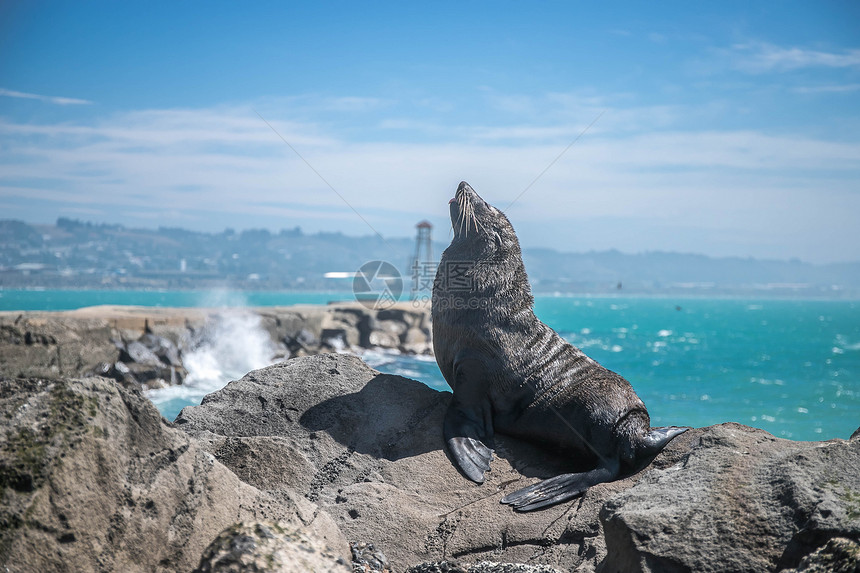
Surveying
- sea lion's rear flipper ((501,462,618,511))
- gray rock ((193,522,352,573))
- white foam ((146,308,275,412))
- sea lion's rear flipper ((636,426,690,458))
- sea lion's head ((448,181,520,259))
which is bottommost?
white foam ((146,308,275,412))

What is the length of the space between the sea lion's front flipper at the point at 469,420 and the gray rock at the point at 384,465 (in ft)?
0.35

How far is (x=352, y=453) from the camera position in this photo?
5105 mm

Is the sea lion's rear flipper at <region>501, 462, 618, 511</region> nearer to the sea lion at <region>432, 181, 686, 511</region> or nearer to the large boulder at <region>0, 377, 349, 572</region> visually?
the sea lion at <region>432, 181, 686, 511</region>

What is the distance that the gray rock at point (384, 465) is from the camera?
4.18 meters

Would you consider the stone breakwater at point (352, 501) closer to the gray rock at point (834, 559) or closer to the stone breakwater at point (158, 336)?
the gray rock at point (834, 559)

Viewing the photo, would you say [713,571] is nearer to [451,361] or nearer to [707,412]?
[451,361]

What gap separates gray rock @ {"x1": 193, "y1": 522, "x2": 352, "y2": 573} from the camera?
258cm

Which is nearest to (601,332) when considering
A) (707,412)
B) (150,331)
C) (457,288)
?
(707,412)

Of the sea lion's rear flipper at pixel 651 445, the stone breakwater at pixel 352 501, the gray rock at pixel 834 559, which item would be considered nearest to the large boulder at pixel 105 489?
the stone breakwater at pixel 352 501

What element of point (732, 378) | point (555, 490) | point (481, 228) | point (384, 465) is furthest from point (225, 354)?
point (732, 378)

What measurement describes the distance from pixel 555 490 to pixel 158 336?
17.8 m

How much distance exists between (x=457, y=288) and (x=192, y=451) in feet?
9.55

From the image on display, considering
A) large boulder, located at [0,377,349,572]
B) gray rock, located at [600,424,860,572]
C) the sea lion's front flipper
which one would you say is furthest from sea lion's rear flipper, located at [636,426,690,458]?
large boulder, located at [0,377,349,572]

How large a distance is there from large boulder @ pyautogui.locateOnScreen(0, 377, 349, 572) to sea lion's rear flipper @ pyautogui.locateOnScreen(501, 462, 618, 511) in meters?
1.64
